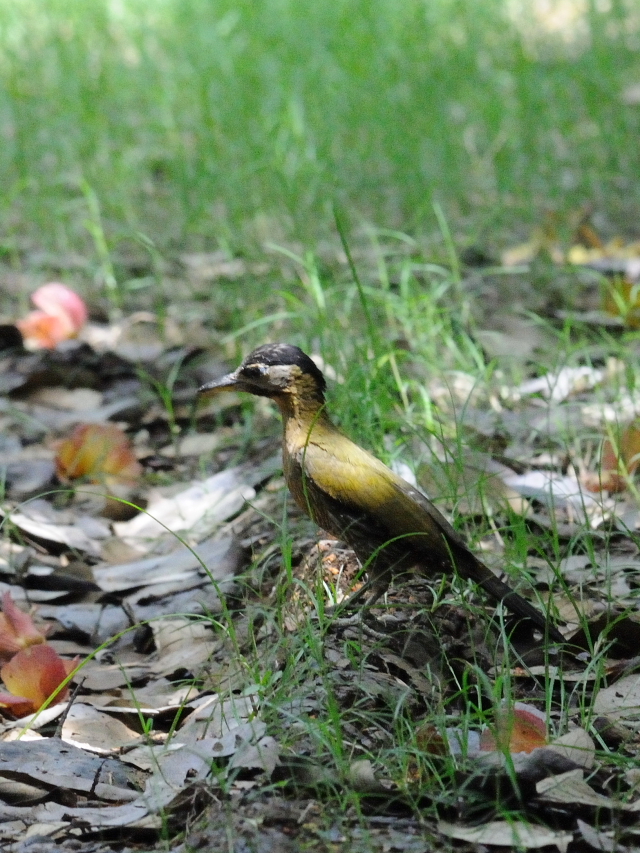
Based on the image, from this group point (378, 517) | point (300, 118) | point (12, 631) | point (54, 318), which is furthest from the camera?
point (300, 118)

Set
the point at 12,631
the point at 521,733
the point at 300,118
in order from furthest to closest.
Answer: the point at 300,118, the point at 12,631, the point at 521,733

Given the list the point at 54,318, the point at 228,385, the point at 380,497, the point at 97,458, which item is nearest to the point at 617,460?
the point at 380,497

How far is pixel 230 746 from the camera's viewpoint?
2738 millimetres

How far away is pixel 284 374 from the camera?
3713 mm

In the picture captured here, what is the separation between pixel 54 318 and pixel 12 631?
8.24 ft

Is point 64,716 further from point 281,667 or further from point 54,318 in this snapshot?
point 54,318

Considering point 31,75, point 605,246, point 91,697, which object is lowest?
point 91,697

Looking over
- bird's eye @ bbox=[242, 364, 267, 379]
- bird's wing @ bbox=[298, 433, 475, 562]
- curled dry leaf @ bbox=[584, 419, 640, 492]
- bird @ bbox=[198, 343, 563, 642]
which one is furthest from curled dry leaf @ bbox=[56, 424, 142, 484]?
curled dry leaf @ bbox=[584, 419, 640, 492]

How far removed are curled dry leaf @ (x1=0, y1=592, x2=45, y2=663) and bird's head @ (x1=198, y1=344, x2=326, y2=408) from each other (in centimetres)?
101

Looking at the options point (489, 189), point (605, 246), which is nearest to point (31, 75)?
point (489, 189)

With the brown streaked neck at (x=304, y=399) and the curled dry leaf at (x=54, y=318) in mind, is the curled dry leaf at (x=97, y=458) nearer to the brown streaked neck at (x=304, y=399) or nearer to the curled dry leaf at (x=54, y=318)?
the curled dry leaf at (x=54, y=318)

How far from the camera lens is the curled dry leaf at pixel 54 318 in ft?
18.7

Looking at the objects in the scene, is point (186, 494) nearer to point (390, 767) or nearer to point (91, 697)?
point (91, 697)

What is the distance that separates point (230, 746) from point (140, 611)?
1299 millimetres
